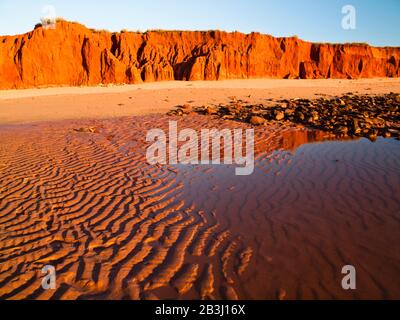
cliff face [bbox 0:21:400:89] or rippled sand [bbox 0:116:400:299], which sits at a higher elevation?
cliff face [bbox 0:21:400:89]

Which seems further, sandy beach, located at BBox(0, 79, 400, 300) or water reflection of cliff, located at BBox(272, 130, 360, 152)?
water reflection of cliff, located at BBox(272, 130, 360, 152)

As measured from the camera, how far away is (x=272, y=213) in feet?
15.3

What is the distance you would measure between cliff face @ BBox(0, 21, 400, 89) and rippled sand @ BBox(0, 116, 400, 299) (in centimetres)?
3217

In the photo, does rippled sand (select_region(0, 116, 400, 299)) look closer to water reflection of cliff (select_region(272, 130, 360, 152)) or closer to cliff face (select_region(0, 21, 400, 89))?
water reflection of cliff (select_region(272, 130, 360, 152))

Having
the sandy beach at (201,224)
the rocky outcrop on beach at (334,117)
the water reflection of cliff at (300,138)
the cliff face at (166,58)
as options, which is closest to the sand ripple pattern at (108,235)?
the sandy beach at (201,224)

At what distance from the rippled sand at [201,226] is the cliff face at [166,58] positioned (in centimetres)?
3217

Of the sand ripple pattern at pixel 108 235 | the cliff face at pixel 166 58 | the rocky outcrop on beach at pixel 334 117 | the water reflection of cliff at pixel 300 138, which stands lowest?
the sand ripple pattern at pixel 108 235

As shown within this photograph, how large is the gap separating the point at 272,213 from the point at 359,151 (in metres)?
4.57

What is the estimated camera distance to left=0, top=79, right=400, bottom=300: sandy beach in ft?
10.4

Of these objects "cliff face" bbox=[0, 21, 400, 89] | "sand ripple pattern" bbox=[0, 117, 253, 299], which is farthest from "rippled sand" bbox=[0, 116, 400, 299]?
"cliff face" bbox=[0, 21, 400, 89]

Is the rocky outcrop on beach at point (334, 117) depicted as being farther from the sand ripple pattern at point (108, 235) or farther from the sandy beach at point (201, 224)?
the sand ripple pattern at point (108, 235)

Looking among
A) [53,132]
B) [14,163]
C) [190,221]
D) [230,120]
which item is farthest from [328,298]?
[53,132]

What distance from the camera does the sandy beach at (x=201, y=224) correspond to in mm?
3172

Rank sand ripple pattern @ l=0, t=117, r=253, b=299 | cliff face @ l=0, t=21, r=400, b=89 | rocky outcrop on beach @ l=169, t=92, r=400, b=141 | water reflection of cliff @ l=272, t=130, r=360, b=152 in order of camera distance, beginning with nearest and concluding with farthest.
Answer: sand ripple pattern @ l=0, t=117, r=253, b=299, water reflection of cliff @ l=272, t=130, r=360, b=152, rocky outcrop on beach @ l=169, t=92, r=400, b=141, cliff face @ l=0, t=21, r=400, b=89
